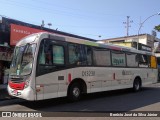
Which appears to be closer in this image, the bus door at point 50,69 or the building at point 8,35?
the bus door at point 50,69

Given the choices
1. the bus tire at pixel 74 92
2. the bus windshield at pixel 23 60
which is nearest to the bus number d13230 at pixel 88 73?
the bus tire at pixel 74 92

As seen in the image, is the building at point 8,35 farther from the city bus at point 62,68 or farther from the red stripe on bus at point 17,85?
the red stripe on bus at point 17,85

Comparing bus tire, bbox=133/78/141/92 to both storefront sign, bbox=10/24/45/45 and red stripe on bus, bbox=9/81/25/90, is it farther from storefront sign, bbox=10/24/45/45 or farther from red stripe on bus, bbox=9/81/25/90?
red stripe on bus, bbox=9/81/25/90

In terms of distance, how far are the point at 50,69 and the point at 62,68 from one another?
2.39 ft

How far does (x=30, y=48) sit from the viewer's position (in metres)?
10.4

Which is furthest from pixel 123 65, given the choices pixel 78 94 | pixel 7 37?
pixel 7 37

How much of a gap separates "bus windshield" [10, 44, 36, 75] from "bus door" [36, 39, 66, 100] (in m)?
0.34

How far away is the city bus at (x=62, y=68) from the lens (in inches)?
392

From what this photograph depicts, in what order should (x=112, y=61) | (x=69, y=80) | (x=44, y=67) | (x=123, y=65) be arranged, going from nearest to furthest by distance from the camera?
(x=44, y=67), (x=69, y=80), (x=112, y=61), (x=123, y=65)

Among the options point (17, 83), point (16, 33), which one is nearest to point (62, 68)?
point (17, 83)

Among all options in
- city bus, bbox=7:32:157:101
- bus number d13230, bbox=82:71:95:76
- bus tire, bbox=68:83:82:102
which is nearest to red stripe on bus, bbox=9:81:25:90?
city bus, bbox=7:32:157:101

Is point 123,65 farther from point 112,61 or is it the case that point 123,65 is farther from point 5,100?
point 5,100

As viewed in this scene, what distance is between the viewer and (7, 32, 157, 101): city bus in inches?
392

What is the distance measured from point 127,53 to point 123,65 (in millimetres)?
998
